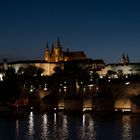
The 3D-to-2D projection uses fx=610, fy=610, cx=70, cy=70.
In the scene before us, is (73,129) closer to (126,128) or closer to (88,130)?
(88,130)

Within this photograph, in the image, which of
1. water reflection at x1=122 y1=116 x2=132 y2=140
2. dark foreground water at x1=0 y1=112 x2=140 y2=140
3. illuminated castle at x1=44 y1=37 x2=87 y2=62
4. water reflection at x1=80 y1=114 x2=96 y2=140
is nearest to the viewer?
water reflection at x1=122 y1=116 x2=132 y2=140

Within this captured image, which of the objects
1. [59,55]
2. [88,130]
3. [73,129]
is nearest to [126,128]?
[88,130]

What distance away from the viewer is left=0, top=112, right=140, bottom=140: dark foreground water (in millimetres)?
39562

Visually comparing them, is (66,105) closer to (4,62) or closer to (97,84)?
(97,84)

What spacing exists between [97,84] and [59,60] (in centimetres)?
8089

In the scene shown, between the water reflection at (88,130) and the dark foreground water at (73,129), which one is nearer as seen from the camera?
the water reflection at (88,130)

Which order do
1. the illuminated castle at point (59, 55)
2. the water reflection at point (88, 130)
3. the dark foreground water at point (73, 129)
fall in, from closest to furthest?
the water reflection at point (88, 130) → the dark foreground water at point (73, 129) → the illuminated castle at point (59, 55)

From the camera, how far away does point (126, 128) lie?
44062mm

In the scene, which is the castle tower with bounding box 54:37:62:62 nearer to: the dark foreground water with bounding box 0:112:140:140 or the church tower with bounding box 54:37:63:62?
the church tower with bounding box 54:37:63:62

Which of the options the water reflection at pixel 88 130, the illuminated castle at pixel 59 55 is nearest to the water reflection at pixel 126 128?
the water reflection at pixel 88 130

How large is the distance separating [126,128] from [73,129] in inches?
152

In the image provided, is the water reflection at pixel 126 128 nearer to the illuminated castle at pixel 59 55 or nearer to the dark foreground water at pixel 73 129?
the dark foreground water at pixel 73 129

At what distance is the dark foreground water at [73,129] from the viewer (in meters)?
39.6

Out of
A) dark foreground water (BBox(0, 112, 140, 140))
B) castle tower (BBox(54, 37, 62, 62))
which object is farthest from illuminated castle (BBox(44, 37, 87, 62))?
dark foreground water (BBox(0, 112, 140, 140))
